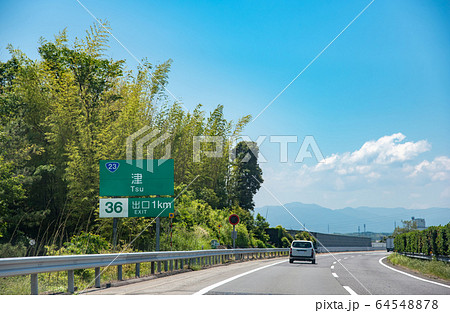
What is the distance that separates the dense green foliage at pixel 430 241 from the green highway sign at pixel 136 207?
12715 millimetres

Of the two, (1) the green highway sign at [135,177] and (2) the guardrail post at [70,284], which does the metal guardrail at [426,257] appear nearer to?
(1) the green highway sign at [135,177]

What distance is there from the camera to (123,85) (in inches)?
1056

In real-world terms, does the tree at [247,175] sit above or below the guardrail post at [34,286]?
above

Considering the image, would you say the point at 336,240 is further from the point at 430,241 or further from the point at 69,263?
the point at 69,263

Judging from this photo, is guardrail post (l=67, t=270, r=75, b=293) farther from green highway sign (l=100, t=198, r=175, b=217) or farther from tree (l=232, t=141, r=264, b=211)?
tree (l=232, t=141, r=264, b=211)

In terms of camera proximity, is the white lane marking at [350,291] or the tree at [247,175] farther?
the tree at [247,175]

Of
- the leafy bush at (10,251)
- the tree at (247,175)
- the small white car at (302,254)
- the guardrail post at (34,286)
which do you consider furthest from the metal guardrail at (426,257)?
the tree at (247,175)

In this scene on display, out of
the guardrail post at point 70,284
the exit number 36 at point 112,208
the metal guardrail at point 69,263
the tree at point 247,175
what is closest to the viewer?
the metal guardrail at point 69,263

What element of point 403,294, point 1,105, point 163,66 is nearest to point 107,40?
point 163,66

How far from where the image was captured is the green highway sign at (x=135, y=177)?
1742cm

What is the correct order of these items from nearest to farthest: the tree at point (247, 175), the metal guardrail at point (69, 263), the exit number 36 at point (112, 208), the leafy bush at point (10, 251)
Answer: the metal guardrail at point (69, 263) < the exit number 36 at point (112, 208) < the leafy bush at point (10, 251) < the tree at point (247, 175)

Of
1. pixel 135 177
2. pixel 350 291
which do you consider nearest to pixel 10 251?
pixel 135 177

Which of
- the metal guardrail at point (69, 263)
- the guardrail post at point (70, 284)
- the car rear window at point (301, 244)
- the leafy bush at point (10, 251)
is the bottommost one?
the car rear window at point (301, 244)
